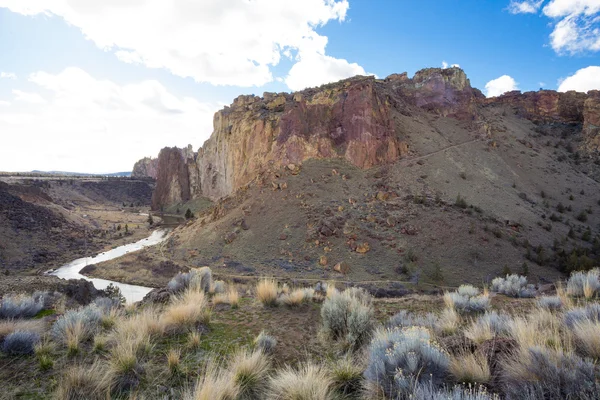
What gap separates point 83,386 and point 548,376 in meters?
4.59

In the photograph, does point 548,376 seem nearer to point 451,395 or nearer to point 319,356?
point 451,395

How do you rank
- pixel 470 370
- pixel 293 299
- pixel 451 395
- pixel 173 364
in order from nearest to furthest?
pixel 451 395, pixel 470 370, pixel 173 364, pixel 293 299

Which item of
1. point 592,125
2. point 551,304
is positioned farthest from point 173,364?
point 592,125

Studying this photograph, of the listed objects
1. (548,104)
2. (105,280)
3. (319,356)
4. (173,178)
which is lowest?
(105,280)

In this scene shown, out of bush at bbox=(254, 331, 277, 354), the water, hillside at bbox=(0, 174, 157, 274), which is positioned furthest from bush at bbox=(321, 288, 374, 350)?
hillside at bbox=(0, 174, 157, 274)

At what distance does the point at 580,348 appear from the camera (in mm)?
3283

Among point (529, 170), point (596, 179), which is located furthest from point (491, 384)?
point (596, 179)

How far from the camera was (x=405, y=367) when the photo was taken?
3.15m

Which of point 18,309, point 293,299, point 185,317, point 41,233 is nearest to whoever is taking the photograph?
point 185,317

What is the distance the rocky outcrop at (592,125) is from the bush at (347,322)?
56.3m

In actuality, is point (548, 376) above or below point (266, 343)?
above

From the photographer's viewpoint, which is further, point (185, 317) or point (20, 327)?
point (185, 317)

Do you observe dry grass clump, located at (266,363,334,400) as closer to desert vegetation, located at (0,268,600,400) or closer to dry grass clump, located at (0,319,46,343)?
desert vegetation, located at (0,268,600,400)

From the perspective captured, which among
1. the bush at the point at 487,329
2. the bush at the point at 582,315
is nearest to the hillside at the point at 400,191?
the bush at the point at 487,329
